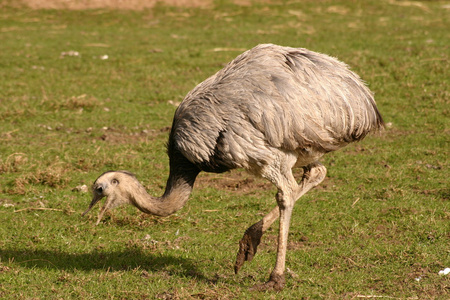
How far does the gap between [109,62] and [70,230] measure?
7070 millimetres

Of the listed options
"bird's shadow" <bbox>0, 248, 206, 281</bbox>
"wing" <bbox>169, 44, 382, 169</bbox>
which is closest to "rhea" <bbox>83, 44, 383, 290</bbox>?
"wing" <bbox>169, 44, 382, 169</bbox>

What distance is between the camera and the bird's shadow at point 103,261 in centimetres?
544

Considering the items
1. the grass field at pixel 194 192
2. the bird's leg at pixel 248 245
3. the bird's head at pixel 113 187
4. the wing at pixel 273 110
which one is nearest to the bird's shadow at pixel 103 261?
the grass field at pixel 194 192

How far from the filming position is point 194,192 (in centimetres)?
715

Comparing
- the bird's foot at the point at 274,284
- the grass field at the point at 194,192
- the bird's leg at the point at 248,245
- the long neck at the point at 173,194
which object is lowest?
the grass field at the point at 194,192

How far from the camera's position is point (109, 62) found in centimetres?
1275

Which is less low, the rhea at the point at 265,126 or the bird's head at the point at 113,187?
the rhea at the point at 265,126

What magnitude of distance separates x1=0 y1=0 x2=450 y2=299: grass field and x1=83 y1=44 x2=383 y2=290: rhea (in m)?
0.60

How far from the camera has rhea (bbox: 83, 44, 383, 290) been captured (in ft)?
15.7

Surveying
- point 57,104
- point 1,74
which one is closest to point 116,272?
point 57,104

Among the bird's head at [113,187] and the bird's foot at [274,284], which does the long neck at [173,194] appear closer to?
the bird's head at [113,187]

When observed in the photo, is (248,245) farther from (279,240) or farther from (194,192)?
(194,192)

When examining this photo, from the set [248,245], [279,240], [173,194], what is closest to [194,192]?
[173,194]

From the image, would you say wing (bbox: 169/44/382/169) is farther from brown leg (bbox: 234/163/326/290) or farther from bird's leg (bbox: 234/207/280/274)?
bird's leg (bbox: 234/207/280/274)
